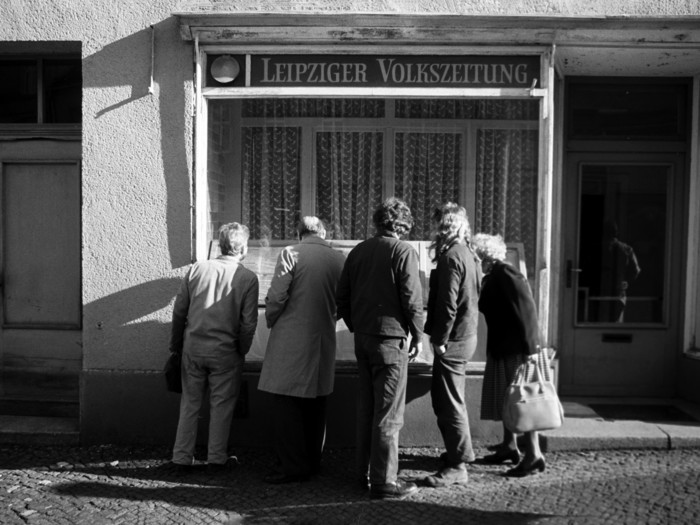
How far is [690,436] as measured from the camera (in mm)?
5945

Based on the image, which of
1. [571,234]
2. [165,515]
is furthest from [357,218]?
[165,515]

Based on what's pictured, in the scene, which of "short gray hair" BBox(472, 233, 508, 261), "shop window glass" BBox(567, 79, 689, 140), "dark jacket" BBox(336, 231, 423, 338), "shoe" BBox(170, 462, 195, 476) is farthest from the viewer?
"shop window glass" BBox(567, 79, 689, 140)

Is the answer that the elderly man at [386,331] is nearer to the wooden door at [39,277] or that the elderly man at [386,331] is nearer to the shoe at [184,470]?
the shoe at [184,470]

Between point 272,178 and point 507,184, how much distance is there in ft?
6.83

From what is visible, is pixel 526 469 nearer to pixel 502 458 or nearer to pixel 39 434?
pixel 502 458

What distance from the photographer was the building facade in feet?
20.2

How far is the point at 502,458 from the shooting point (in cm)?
575

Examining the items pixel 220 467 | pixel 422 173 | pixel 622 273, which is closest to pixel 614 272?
pixel 622 273

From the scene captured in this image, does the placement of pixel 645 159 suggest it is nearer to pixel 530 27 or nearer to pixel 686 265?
pixel 686 265

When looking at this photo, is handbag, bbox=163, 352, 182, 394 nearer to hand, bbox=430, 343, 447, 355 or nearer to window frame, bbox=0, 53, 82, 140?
hand, bbox=430, 343, 447, 355

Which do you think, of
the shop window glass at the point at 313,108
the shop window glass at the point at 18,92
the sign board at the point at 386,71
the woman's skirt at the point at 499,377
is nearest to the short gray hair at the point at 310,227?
the sign board at the point at 386,71

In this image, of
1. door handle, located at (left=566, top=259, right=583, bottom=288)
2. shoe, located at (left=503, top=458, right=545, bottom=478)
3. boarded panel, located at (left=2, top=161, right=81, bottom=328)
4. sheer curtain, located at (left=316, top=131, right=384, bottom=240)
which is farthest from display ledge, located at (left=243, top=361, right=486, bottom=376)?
boarded panel, located at (left=2, top=161, right=81, bottom=328)

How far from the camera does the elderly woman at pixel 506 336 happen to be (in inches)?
211

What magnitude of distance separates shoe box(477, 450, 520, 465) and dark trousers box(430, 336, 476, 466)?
1.53ft
